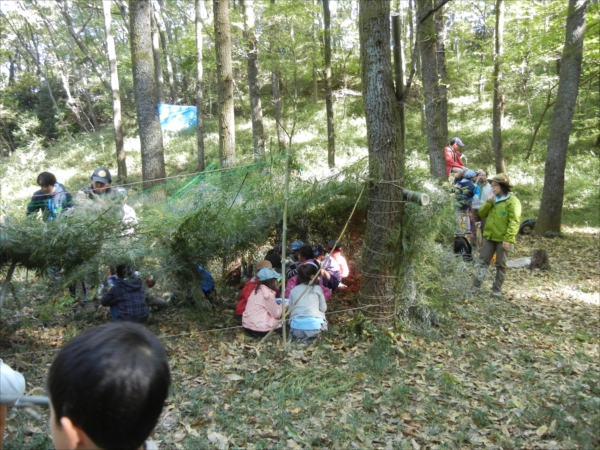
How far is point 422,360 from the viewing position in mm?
5164

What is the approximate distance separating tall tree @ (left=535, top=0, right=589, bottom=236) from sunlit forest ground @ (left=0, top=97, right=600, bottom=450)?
3274 millimetres

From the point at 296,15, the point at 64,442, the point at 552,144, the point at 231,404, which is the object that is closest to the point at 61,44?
the point at 296,15

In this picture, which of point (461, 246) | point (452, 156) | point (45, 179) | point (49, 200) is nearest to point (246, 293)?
point (49, 200)

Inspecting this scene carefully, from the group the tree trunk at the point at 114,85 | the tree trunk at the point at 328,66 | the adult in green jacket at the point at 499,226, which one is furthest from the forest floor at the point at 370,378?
the tree trunk at the point at 114,85

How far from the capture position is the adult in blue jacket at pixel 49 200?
5461mm

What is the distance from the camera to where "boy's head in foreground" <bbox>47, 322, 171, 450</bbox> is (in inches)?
47.6

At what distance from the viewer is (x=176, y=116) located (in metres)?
23.2

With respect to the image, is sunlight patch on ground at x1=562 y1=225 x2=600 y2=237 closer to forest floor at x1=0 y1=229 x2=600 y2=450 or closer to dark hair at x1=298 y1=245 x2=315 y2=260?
forest floor at x1=0 y1=229 x2=600 y2=450

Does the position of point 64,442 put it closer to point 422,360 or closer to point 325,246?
point 422,360

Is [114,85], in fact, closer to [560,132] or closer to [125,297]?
[125,297]

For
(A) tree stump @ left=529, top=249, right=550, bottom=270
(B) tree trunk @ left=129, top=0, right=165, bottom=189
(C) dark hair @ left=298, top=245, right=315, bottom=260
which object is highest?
(B) tree trunk @ left=129, top=0, right=165, bottom=189

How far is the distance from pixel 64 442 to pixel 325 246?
230 inches

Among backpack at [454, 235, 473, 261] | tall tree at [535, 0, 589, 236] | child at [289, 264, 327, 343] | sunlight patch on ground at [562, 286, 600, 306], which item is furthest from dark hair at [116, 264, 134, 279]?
tall tree at [535, 0, 589, 236]

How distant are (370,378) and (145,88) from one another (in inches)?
268
